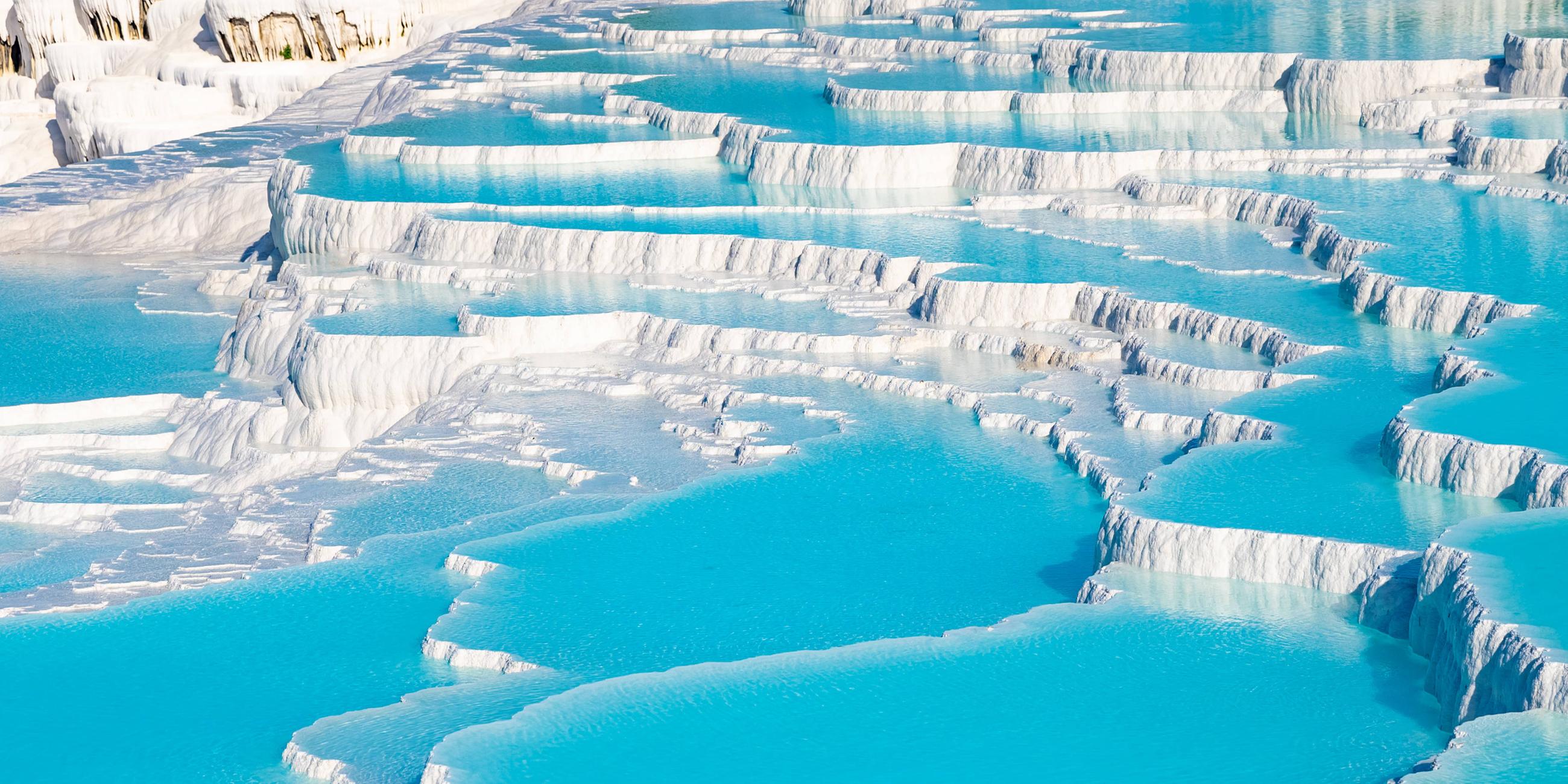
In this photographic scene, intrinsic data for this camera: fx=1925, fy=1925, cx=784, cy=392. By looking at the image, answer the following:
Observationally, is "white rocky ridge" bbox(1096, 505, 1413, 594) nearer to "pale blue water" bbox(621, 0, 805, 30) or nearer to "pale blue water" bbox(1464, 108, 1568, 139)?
"pale blue water" bbox(1464, 108, 1568, 139)

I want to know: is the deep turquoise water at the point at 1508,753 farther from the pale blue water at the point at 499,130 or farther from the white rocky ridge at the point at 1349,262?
the pale blue water at the point at 499,130

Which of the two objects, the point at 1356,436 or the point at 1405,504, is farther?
the point at 1356,436

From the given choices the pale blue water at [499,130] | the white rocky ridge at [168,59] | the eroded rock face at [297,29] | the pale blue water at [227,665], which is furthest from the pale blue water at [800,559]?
the eroded rock face at [297,29]

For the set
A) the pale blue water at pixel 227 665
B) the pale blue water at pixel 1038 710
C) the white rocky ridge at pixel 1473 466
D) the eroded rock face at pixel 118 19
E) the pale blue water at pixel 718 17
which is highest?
the eroded rock face at pixel 118 19

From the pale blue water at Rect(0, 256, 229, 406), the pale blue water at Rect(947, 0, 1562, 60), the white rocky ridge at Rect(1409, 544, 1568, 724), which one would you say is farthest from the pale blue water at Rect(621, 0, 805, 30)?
the white rocky ridge at Rect(1409, 544, 1568, 724)

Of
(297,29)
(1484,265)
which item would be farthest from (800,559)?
(297,29)

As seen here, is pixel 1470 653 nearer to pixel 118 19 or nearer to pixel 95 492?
pixel 95 492

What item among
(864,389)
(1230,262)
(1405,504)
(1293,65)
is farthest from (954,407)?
(1293,65)

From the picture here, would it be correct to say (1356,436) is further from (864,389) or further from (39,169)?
(39,169)
